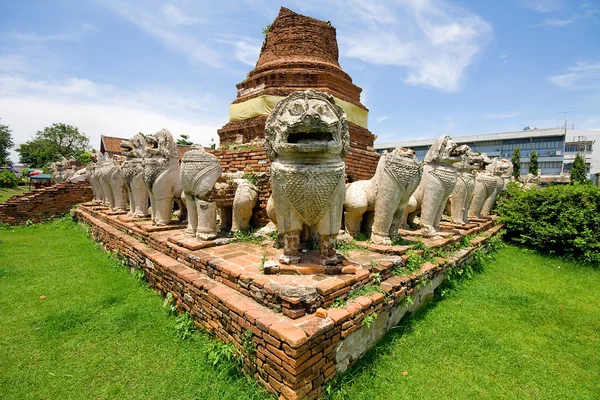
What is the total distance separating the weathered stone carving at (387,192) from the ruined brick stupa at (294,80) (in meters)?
2.31

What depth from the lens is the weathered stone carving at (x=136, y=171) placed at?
19.2ft

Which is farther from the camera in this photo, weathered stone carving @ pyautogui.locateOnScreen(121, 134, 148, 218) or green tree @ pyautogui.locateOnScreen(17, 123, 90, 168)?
green tree @ pyautogui.locateOnScreen(17, 123, 90, 168)

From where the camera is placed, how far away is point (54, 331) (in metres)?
3.18

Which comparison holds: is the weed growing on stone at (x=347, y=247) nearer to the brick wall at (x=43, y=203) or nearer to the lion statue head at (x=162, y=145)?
the lion statue head at (x=162, y=145)

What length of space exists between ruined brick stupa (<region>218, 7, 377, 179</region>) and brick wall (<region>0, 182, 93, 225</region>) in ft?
24.9

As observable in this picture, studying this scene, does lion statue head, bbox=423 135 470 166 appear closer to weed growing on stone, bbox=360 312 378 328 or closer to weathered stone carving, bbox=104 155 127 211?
weed growing on stone, bbox=360 312 378 328

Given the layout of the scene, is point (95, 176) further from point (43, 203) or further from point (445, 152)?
point (445, 152)

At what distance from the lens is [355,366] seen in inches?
107

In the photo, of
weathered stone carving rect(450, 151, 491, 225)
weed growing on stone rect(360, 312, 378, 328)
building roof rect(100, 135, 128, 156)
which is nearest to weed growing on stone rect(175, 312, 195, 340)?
weed growing on stone rect(360, 312, 378, 328)

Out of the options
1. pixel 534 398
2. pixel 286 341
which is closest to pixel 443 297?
pixel 534 398

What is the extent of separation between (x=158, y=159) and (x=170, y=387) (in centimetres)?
366

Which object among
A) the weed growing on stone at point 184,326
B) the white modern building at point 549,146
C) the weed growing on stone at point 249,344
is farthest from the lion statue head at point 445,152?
the white modern building at point 549,146

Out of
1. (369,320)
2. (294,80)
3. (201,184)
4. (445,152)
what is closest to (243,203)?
(201,184)

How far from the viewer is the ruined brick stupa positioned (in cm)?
689
